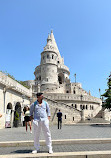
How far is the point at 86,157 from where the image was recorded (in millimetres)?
4477

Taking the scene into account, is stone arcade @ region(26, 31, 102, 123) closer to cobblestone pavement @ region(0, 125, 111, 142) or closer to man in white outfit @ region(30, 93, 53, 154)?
cobblestone pavement @ region(0, 125, 111, 142)

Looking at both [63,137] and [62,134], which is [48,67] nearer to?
[62,134]

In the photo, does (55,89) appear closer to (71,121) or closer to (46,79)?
(46,79)

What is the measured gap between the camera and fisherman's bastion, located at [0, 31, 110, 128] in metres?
17.0

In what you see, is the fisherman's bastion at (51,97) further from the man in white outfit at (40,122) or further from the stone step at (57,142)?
the man in white outfit at (40,122)

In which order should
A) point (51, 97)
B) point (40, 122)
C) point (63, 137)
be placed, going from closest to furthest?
point (40, 122) → point (63, 137) → point (51, 97)

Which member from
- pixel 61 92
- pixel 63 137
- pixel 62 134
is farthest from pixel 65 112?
pixel 61 92

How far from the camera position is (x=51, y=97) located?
3350cm

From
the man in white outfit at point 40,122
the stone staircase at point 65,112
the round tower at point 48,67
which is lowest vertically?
the stone staircase at point 65,112

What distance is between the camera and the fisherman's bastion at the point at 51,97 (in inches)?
669

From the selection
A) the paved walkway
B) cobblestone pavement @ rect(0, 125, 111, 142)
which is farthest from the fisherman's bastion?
the paved walkway

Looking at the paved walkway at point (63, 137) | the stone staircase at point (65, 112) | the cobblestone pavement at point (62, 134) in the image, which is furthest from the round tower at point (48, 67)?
the paved walkway at point (63, 137)

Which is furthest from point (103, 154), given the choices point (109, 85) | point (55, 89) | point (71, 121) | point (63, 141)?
point (55, 89)

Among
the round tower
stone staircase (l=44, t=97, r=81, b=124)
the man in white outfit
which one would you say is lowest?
stone staircase (l=44, t=97, r=81, b=124)
